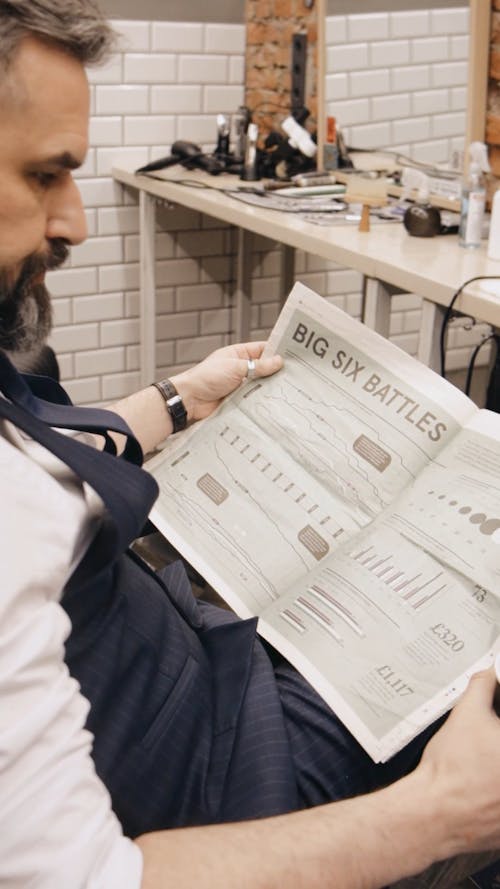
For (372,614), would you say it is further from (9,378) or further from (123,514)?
(9,378)

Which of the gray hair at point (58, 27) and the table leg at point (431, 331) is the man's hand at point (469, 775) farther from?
the table leg at point (431, 331)

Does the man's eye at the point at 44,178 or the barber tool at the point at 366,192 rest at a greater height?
the man's eye at the point at 44,178

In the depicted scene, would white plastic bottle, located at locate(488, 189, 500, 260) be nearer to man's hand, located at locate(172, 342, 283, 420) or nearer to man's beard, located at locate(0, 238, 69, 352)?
man's hand, located at locate(172, 342, 283, 420)

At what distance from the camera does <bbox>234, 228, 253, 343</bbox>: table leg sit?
3363 millimetres

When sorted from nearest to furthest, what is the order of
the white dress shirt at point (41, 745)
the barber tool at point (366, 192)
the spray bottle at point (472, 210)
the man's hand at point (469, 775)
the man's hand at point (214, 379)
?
1. the white dress shirt at point (41, 745)
2. the man's hand at point (469, 775)
3. the man's hand at point (214, 379)
4. the spray bottle at point (472, 210)
5. the barber tool at point (366, 192)

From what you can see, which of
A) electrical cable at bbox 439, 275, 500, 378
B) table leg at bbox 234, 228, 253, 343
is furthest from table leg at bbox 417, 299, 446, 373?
table leg at bbox 234, 228, 253, 343

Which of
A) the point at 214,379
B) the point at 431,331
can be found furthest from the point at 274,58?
the point at 214,379

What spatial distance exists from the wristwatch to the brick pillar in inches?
74.3

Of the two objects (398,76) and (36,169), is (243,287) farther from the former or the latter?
(36,169)

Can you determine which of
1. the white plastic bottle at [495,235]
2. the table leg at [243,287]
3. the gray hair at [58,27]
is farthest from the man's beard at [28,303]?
the table leg at [243,287]

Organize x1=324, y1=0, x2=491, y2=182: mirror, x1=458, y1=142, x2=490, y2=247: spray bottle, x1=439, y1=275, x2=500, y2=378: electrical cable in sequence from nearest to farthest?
1. x1=439, y1=275, x2=500, y2=378: electrical cable
2. x1=458, y1=142, x2=490, y2=247: spray bottle
3. x1=324, y1=0, x2=491, y2=182: mirror

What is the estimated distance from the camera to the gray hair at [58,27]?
2.69 ft

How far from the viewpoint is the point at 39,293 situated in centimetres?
106

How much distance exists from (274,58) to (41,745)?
289 cm
